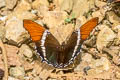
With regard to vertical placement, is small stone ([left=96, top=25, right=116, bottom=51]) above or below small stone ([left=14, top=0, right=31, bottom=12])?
below

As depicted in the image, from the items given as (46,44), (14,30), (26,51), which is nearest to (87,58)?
(46,44)

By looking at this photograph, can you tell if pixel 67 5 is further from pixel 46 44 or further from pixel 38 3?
pixel 46 44

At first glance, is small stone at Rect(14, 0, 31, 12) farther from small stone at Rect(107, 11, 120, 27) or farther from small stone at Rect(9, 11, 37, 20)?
small stone at Rect(107, 11, 120, 27)

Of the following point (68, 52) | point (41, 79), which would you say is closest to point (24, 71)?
point (41, 79)

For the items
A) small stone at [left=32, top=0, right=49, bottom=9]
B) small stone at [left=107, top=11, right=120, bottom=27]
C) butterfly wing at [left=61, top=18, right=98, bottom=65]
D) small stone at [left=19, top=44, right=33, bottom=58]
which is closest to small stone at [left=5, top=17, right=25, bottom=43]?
small stone at [left=19, top=44, right=33, bottom=58]

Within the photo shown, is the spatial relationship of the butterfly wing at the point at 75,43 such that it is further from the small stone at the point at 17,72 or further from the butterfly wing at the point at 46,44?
the small stone at the point at 17,72

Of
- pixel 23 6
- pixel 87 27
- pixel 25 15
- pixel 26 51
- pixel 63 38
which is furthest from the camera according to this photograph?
pixel 23 6
